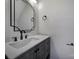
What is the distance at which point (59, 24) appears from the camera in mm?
2812

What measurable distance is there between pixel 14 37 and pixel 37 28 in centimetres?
146

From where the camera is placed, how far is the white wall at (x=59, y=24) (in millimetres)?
2695

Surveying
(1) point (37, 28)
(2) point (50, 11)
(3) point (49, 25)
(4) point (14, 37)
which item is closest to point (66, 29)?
(3) point (49, 25)

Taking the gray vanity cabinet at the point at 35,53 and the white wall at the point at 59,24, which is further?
the white wall at the point at 59,24

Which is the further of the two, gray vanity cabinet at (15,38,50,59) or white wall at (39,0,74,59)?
white wall at (39,0,74,59)

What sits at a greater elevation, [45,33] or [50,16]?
[50,16]

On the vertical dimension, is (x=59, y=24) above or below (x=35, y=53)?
above

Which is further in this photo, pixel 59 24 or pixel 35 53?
pixel 59 24

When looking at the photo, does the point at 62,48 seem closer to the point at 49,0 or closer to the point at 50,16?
the point at 50,16

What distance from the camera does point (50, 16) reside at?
2924mm

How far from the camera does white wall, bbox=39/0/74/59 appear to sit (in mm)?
2695
